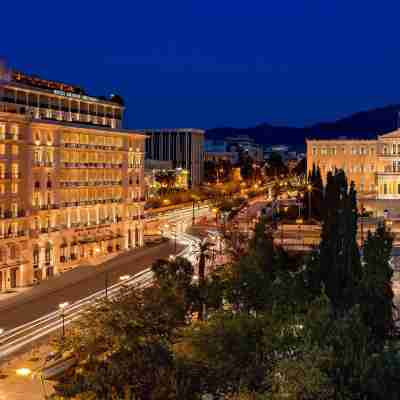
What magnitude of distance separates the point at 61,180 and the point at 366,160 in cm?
8360

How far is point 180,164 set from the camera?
194 meters

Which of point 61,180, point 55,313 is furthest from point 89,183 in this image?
point 55,313

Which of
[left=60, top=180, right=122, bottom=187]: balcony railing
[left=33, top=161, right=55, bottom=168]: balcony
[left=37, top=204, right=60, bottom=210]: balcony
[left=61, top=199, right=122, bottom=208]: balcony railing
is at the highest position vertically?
[left=33, top=161, right=55, bottom=168]: balcony

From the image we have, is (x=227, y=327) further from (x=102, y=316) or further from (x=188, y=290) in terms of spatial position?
(x=188, y=290)

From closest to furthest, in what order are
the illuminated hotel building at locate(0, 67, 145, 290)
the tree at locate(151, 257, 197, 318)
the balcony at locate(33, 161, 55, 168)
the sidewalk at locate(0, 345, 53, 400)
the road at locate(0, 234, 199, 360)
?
the tree at locate(151, 257, 197, 318), the sidewalk at locate(0, 345, 53, 400), the road at locate(0, 234, 199, 360), the illuminated hotel building at locate(0, 67, 145, 290), the balcony at locate(33, 161, 55, 168)

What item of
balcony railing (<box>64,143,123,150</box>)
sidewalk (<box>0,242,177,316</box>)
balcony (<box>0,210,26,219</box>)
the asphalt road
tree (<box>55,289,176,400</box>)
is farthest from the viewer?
balcony railing (<box>64,143,123,150</box>)

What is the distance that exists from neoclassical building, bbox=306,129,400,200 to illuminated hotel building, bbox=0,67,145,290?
2489 inches

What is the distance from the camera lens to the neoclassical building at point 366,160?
131 m

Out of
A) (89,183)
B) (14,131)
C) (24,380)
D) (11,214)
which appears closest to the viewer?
(24,380)

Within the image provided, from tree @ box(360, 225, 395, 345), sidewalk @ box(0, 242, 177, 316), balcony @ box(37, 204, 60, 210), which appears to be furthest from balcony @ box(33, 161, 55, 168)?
tree @ box(360, 225, 395, 345)

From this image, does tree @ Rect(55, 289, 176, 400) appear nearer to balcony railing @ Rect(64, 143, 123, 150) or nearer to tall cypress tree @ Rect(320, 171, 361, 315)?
tall cypress tree @ Rect(320, 171, 361, 315)

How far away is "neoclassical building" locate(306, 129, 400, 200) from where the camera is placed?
130750mm

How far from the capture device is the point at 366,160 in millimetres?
138125

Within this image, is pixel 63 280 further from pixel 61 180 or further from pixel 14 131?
pixel 14 131
